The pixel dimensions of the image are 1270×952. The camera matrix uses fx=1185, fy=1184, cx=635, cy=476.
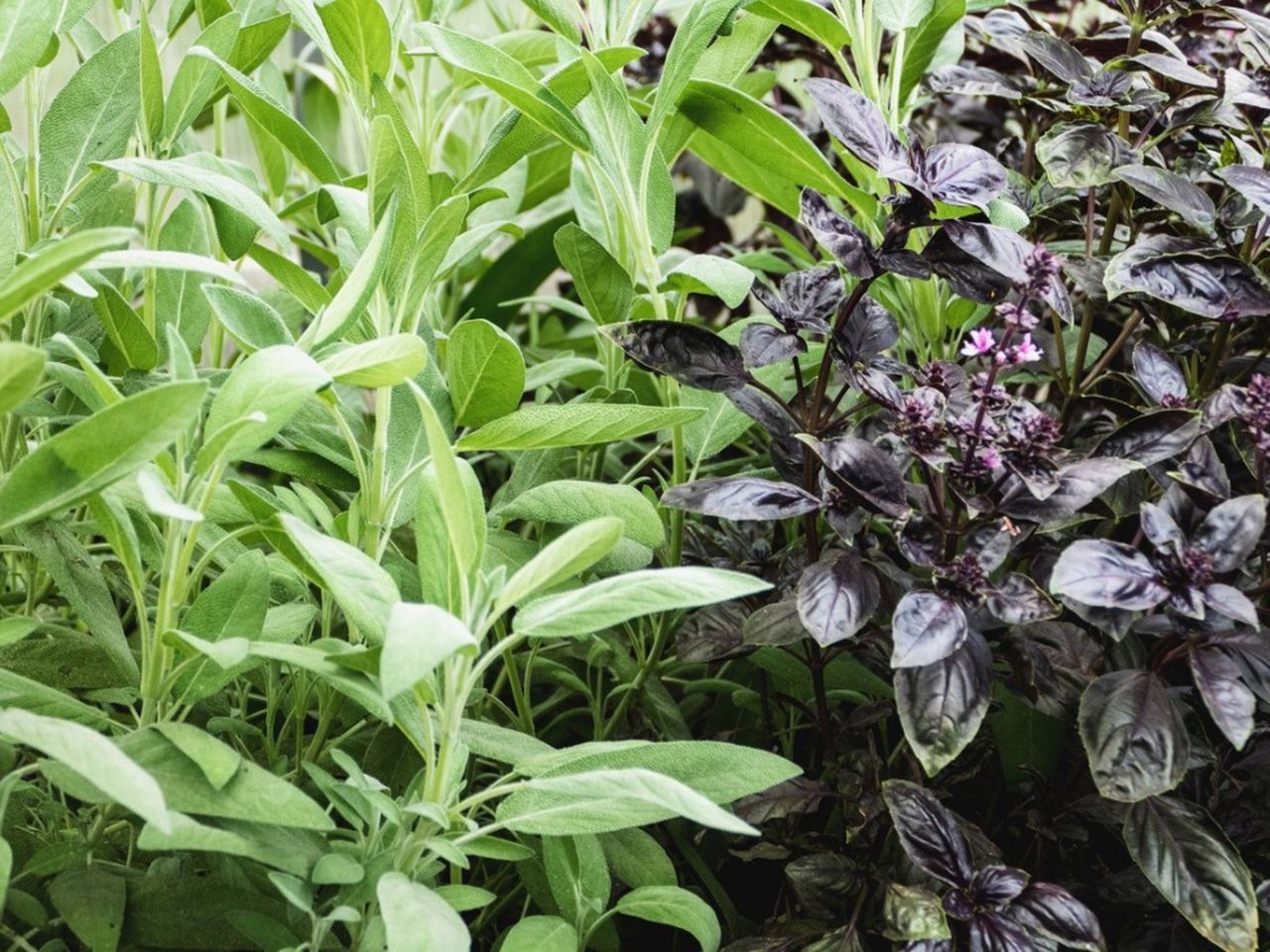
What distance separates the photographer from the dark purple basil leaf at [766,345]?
59 cm

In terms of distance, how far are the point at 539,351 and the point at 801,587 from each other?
526 millimetres

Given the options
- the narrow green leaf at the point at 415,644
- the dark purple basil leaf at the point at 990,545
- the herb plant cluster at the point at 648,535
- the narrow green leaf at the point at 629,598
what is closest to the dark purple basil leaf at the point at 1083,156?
the herb plant cluster at the point at 648,535

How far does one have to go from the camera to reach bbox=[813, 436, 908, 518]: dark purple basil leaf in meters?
0.54

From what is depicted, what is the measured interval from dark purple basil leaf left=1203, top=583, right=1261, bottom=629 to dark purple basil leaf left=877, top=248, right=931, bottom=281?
0.20 meters

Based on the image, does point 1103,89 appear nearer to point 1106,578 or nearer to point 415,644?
point 1106,578

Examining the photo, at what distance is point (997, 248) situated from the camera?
57cm

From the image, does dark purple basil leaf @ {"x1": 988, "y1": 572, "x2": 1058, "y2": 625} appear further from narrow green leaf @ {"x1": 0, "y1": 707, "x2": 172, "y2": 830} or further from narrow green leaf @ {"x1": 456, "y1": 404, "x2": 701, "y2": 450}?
narrow green leaf @ {"x1": 0, "y1": 707, "x2": 172, "y2": 830}

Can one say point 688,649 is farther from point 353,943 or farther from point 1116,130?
point 1116,130

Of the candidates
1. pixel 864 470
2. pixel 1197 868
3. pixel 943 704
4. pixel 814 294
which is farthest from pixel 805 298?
pixel 1197 868

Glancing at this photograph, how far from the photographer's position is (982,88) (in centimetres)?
74

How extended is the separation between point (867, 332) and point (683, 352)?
0.31 feet

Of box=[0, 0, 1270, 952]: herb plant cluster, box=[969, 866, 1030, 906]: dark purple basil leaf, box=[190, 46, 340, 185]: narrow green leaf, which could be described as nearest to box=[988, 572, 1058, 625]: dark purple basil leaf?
box=[0, 0, 1270, 952]: herb plant cluster

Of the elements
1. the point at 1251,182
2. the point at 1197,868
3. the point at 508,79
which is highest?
the point at 508,79

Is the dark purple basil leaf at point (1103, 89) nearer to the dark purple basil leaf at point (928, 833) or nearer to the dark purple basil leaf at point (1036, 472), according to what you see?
the dark purple basil leaf at point (1036, 472)
